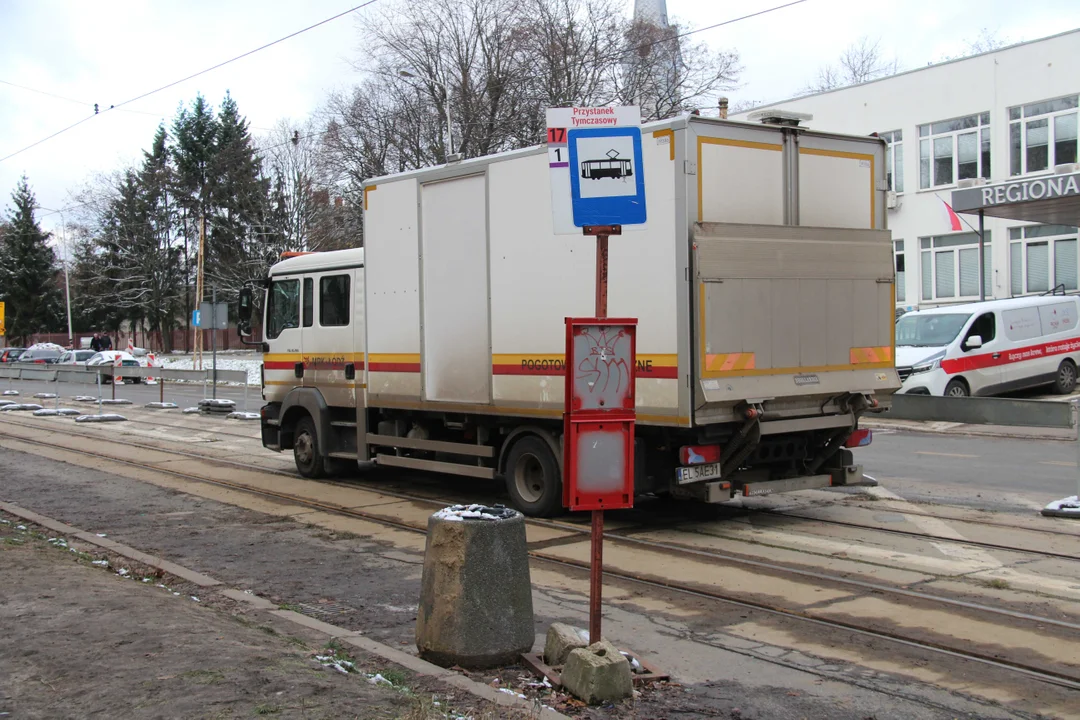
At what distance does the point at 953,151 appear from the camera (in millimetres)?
33156

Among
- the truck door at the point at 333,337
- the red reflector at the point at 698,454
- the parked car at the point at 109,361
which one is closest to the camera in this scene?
the red reflector at the point at 698,454

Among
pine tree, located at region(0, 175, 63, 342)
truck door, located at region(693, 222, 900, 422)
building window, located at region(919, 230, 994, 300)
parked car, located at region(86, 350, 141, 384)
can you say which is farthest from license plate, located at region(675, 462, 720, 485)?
pine tree, located at region(0, 175, 63, 342)

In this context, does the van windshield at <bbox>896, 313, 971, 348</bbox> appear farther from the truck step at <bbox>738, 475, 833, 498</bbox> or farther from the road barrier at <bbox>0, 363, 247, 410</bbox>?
the road barrier at <bbox>0, 363, 247, 410</bbox>

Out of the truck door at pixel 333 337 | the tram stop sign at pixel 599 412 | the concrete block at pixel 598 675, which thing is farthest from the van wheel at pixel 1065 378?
the concrete block at pixel 598 675

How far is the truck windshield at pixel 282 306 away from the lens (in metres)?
13.5

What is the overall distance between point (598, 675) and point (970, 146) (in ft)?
106

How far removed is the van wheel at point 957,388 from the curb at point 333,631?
1570 cm

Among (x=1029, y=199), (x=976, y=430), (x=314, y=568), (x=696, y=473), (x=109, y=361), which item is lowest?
(x=314, y=568)

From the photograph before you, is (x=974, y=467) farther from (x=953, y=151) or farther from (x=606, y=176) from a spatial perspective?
(x=953, y=151)

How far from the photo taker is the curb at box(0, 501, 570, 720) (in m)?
4.71

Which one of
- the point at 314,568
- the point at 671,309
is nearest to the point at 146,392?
the point at 314,568

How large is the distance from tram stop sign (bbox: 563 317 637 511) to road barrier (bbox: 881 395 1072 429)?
1209 cm

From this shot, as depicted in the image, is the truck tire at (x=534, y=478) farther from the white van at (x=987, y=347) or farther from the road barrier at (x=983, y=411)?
the white van at (x=987, y=347)

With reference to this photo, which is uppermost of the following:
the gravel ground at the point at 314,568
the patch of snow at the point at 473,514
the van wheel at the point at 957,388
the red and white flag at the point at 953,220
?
the red and white flag at the point at 953,220
